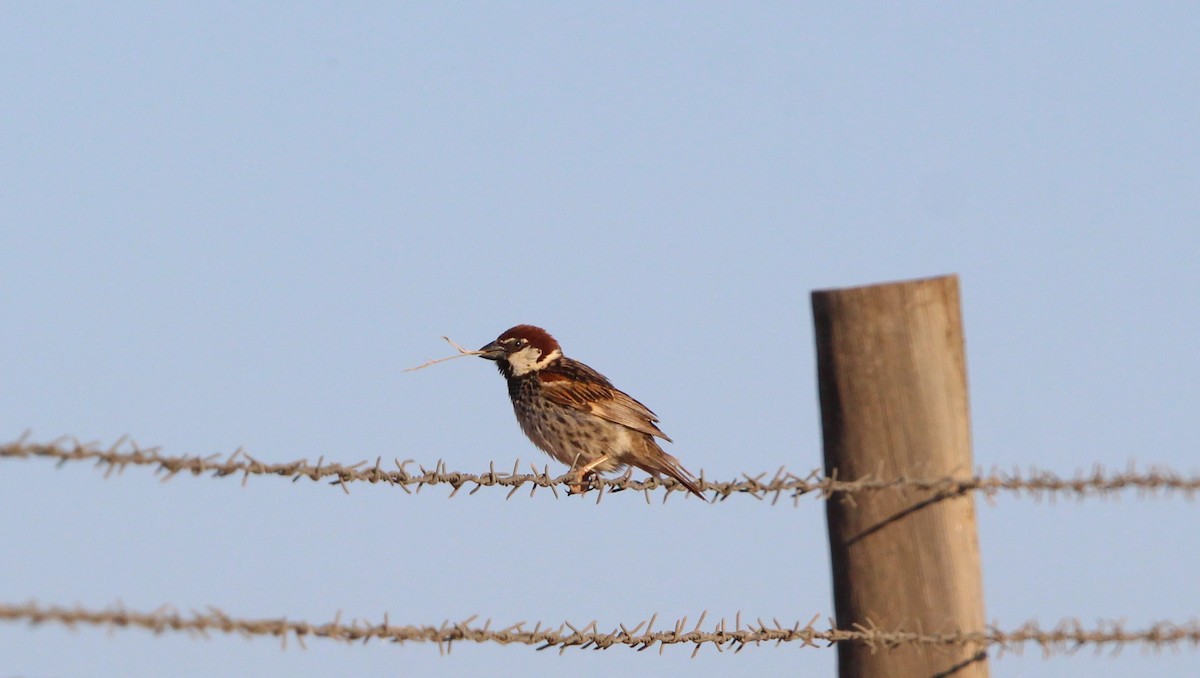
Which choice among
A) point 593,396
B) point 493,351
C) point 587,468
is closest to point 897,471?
point 587,468

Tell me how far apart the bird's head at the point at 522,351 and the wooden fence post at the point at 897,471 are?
4.22m

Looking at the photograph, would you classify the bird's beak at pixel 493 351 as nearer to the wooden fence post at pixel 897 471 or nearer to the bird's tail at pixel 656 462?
the bird's tail at pixel 656 462

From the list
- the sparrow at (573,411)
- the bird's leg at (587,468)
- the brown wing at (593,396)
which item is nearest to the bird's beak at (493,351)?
the sparrow at (573,411)

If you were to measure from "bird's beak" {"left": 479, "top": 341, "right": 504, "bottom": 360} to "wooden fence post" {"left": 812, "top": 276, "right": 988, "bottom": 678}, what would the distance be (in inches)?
160

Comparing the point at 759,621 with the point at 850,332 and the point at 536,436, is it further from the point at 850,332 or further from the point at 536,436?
the point at 536,436

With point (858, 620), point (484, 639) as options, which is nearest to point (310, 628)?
point (484, 639)

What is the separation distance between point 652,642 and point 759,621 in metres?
0.33

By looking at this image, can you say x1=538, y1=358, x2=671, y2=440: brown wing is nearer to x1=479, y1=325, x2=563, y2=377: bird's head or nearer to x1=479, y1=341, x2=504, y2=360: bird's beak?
x1=479, y1=325, x2=563, y2=377: bird's head

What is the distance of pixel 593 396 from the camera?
8.76m

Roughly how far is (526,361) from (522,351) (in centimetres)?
6

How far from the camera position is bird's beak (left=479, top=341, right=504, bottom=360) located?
29.5 ft

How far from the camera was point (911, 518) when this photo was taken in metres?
5.07

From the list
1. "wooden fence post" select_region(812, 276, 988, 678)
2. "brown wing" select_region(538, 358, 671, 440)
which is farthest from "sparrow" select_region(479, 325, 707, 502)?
"wooden fence post" select_region(812, 276, 988, 678)

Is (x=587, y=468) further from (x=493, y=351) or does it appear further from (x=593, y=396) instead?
(x=493, y=351)
